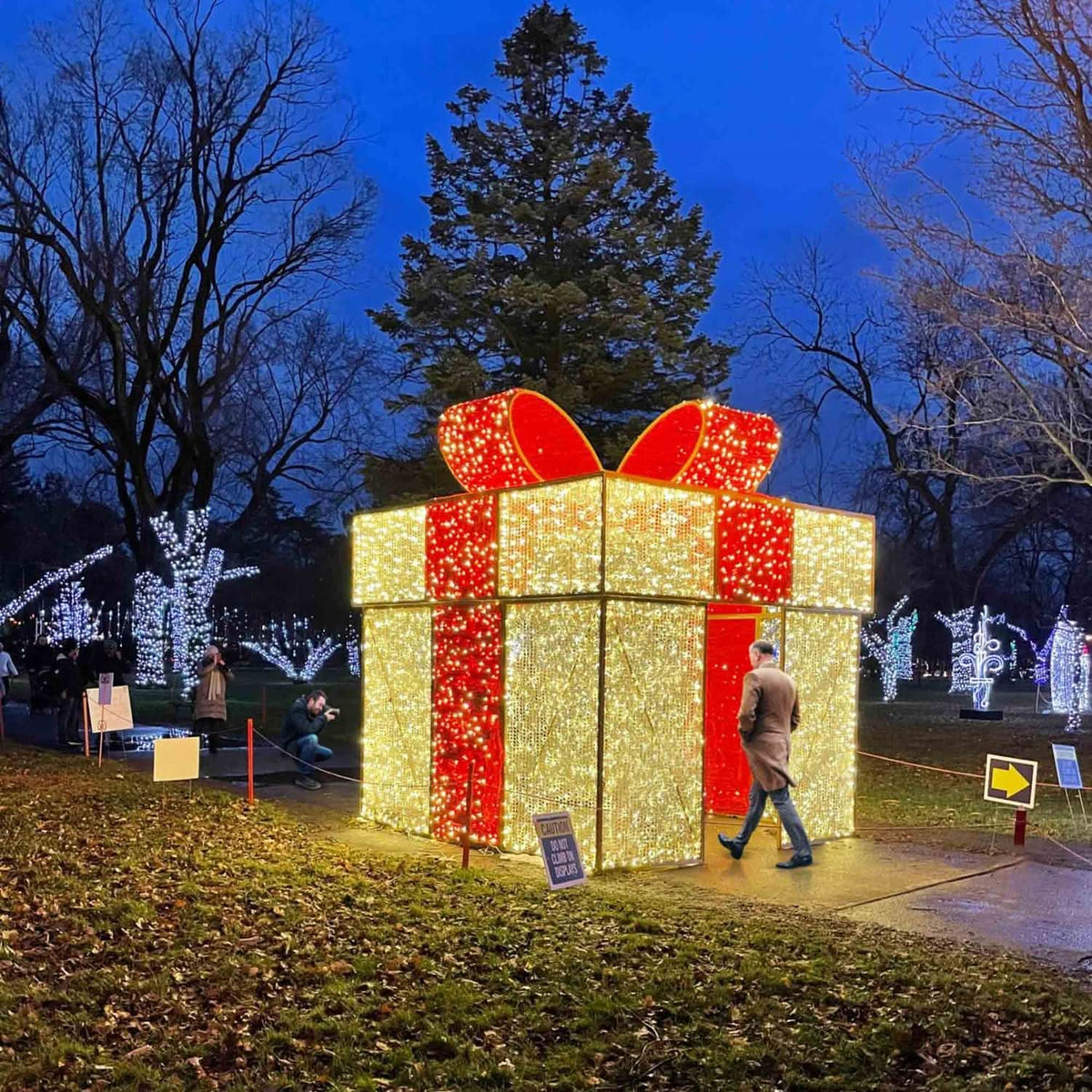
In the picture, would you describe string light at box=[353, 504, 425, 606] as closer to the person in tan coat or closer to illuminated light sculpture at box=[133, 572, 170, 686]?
the person in tan coat

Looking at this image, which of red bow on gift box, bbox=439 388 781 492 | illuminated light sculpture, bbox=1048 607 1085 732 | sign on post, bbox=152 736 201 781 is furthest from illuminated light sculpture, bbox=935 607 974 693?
sign on post, bbox=152 736 201 781

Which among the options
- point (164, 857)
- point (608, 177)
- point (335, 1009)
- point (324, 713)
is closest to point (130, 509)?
point (608, 177)

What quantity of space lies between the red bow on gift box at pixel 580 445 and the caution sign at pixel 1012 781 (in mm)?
3167

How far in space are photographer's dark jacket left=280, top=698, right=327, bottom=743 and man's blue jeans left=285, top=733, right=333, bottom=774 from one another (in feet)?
0.18

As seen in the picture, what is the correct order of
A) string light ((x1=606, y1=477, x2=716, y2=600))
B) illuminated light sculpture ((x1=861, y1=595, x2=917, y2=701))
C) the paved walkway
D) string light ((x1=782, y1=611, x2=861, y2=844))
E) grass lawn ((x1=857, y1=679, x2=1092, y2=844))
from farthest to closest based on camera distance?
illuminated light sculpture ((x1=861, y1=595, x2=917, y2=701))
grass lawn ((x1=857, y1=679, x2=1092, y2=844))
string light ((x1=782, y1=611, x2=861, y2=844))
string light ((x1=606, y1=477, x2=716, y2=600))
the paved walkway

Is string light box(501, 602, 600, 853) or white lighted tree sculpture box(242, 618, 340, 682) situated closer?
string light box(501, 602, 600, 853)

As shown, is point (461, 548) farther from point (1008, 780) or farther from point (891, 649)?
point (891, 649)

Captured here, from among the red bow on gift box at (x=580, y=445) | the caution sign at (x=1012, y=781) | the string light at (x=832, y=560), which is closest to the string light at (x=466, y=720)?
the red bow on gift box at (x=580, y=445)

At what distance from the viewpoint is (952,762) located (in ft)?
59.2

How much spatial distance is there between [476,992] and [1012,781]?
5.84 metres

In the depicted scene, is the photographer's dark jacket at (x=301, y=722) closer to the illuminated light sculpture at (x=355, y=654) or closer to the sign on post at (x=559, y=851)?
the sign on post at (x=559, y=851)

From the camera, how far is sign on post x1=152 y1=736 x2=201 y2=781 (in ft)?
35.6

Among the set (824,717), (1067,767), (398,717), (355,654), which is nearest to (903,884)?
(824,717)

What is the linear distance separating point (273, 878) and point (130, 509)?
2365 centimetres
